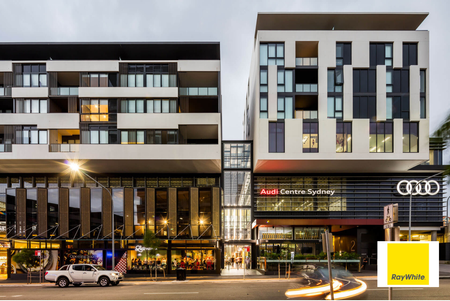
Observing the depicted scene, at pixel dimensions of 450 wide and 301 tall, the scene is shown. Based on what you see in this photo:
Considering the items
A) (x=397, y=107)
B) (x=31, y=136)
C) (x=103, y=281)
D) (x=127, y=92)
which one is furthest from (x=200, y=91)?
(x=397, y=107)

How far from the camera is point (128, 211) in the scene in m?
29.4

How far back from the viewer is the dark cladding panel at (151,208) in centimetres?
2922

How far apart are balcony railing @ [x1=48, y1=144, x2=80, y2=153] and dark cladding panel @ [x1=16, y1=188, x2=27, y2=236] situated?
5.43 meters

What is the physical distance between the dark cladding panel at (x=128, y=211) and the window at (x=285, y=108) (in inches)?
675

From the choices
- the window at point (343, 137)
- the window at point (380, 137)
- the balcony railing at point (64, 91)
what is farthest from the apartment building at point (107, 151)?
the window at point (380, 137)

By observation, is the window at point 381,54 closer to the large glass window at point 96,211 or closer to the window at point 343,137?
the window at point 343,137

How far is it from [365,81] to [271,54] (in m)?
10.1

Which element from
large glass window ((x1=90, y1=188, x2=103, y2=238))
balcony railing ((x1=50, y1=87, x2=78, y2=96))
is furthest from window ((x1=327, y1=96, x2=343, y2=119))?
balcony railing ((x1=50, y1=87, x2=78, y2=96))

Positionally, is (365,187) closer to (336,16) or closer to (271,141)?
(271,141)

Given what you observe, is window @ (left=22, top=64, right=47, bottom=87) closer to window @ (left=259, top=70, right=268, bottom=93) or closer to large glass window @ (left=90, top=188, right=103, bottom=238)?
large glass window @ (left=90, top=188, right=103, bottom=238)

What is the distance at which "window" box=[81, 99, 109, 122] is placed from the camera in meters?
29.8

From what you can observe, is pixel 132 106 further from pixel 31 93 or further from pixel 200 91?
pixel 31 93

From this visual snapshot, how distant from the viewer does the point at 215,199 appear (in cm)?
2994

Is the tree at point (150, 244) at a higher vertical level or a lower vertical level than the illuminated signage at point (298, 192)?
lower
